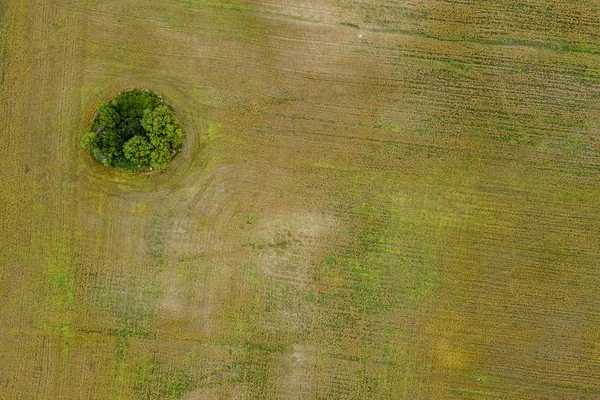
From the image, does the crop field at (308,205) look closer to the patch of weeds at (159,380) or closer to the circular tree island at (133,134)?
the patch of weeds at (159,380)

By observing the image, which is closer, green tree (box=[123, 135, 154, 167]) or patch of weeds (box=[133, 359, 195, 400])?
green tree (box=[123, 135, 154, 167])

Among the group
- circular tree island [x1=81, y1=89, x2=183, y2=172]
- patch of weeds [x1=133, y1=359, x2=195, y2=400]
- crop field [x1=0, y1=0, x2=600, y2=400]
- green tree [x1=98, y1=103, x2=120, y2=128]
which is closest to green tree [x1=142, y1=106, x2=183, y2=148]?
circular tree island [x1=81, y1=89, x2=183, y2=172]

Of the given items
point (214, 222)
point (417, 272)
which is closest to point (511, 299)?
point (417, 272)

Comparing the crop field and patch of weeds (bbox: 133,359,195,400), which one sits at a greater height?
the crop field

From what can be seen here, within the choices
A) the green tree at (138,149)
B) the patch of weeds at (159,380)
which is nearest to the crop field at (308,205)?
the patch of weeds at (159,380)

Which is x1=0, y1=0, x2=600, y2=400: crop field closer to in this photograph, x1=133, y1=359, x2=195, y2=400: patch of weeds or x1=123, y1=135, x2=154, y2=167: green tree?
x1=133, y1=359, x2=195, y2=400: patch of weeds

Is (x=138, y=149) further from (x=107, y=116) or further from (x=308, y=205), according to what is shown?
(x=308, y=205)

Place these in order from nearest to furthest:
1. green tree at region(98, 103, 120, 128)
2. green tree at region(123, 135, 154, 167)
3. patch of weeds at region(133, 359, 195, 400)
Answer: green tree at region(123, 135, 154, 167)
green tree at region(98, 103, 120, 128)
patch of weeds at region(133, 359, 195, 400)
